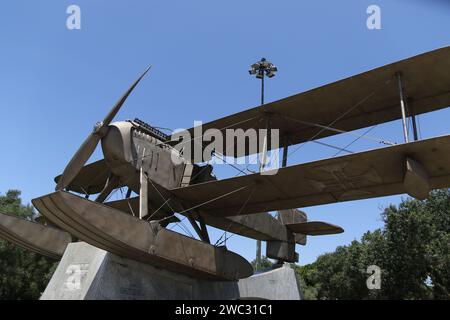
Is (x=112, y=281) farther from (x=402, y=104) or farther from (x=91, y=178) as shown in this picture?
(x=402, y=104)

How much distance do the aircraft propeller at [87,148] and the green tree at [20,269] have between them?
21861 millimetres

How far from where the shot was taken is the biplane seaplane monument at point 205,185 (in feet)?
30.4

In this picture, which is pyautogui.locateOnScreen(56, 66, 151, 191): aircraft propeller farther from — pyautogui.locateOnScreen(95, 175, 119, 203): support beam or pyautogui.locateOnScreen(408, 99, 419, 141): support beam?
pyautogui.locateOnScreen(408, 99, 419, 141): support beam

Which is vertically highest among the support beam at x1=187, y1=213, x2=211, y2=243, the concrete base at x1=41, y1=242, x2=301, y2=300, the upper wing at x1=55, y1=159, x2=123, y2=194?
the upper wing at x1=55, y1=159, x2=123, y2=194

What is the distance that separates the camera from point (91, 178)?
15938mm

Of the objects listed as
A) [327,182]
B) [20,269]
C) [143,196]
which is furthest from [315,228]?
[20,269]

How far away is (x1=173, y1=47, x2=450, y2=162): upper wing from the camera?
1020 cm

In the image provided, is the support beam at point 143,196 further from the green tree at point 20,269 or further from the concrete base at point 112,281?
the green tree at point 20,269

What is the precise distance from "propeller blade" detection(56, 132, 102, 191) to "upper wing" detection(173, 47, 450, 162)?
4.23 m

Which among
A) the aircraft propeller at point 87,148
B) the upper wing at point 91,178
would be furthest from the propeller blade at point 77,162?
the upper wing at point 91,178

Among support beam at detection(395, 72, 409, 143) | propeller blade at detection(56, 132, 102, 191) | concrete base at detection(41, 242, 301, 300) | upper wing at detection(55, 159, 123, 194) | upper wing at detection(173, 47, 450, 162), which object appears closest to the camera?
support beam at detection(395, 72, 409, 143)

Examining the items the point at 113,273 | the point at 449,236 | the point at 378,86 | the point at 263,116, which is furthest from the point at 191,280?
the point at 449,236

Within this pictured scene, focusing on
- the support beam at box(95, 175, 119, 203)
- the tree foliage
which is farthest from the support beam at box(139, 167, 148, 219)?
the tree foliage
